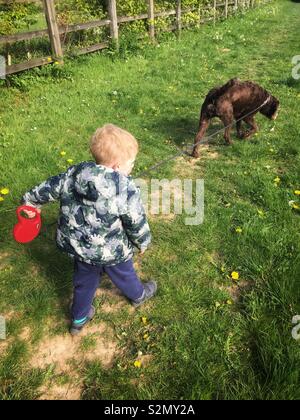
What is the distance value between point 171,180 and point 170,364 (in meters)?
2.80

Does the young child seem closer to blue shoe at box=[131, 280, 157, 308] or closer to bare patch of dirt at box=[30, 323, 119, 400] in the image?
bare patch of dirt at box=[30, 323, 119, 400]

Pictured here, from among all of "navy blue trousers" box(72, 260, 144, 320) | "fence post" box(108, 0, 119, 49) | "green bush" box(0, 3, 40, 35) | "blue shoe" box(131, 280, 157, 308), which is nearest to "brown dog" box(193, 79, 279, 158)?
"blue shoe" box(131, 280, 157, 308)

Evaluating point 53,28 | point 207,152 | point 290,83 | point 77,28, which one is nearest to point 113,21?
point 77,28

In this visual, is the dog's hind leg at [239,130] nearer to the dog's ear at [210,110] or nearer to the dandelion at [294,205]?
the dog's ear at [210,110]

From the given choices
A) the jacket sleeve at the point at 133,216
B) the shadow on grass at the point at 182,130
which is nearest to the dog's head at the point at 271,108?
the shadow on grass at the point at 182,130

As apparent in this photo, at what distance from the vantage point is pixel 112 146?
7.32ft

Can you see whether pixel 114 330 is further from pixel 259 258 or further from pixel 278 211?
pixel 278 211

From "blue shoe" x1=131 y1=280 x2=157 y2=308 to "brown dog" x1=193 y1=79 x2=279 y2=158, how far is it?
2677 mm

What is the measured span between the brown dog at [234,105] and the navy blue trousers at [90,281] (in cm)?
295

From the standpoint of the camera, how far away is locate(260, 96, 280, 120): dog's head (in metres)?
5.87

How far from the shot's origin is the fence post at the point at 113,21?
9.14m

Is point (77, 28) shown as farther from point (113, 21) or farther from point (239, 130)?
point (239, 130)

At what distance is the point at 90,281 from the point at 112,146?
1109 mm

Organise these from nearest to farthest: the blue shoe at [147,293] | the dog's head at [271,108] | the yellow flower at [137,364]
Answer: the yellow flower at [137,364] < the blue shoe at [147,293] < the dog's head at [271,108]
